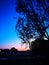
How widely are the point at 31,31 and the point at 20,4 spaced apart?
4115 millimetres

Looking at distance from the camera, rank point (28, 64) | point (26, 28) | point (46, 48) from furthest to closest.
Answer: point (46, 48)
point (26, 28)
point (28, 64)

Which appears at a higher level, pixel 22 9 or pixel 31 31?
pixel 22 9

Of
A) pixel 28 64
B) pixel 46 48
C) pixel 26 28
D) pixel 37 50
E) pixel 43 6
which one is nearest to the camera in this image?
pixel 28 64

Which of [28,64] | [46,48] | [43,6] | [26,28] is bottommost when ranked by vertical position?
[28,64]

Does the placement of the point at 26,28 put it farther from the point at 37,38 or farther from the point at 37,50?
the point at 37,50

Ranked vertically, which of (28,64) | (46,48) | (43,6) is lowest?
(28,64)

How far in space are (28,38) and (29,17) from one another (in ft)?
10.8

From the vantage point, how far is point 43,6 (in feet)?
102

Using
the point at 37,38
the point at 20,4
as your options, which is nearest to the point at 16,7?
the point at 20,4

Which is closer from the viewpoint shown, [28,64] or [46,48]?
[28,64]

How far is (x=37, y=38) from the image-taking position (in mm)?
34375

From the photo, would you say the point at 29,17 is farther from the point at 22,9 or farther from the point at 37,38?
the point at 37,38

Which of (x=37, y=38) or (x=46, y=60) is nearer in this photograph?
(x=46, y=60)

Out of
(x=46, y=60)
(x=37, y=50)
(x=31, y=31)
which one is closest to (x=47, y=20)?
(x=31, y=31)
